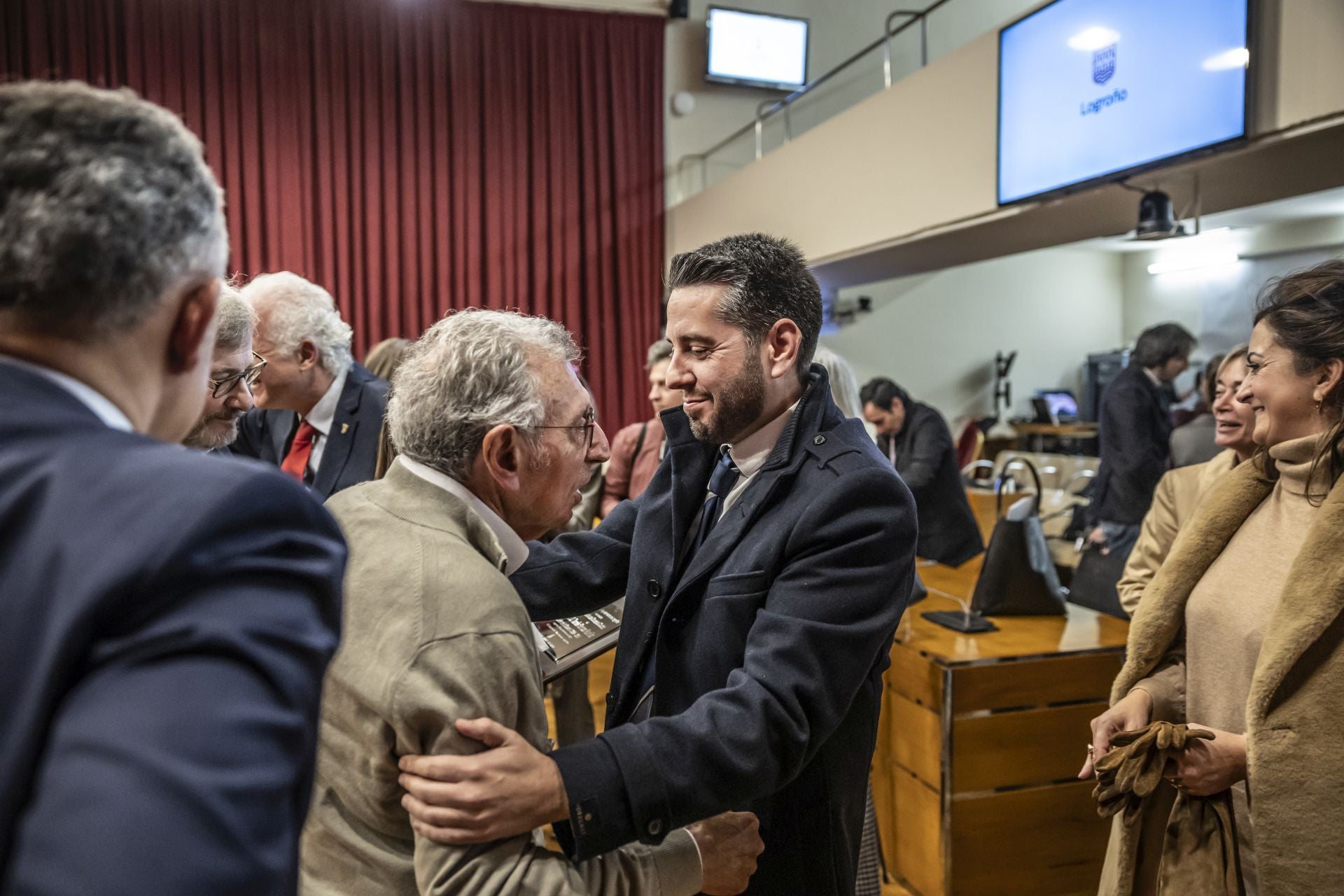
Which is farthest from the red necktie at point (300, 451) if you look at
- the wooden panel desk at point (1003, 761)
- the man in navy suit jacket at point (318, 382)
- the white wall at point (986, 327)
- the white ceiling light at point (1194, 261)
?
the white ceiling light at point (1194, 261)

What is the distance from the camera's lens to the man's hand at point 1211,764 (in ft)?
5.09

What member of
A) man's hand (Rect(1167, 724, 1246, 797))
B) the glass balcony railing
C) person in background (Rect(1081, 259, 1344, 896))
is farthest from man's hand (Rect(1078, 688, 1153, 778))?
the glass balcony railing

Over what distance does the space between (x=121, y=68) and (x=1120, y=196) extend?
6.71m

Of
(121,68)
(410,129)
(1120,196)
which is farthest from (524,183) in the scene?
(1120,196)

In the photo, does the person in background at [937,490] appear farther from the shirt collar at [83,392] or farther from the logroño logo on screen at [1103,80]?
the shirt collar at [83,392]

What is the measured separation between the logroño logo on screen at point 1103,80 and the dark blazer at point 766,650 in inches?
118

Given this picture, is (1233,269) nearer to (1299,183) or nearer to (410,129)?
(1299,183)

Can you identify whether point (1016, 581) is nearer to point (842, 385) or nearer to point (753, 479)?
point (842, 385)

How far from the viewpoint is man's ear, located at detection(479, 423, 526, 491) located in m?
1.21

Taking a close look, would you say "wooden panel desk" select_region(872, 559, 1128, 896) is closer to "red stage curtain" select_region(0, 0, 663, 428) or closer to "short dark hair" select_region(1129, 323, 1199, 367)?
"short dark hair" select_region(1129, 323, 1199, 367)

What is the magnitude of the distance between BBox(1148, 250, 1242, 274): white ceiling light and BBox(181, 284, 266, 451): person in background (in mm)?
10244

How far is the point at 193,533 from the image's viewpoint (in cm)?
53

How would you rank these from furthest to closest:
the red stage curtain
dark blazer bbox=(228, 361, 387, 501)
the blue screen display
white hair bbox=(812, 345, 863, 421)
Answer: the red stage curtain
the blue screen display
white hair bbox=(812, 345, 863, 421)
dark blazer bbox=(228, 361, 387, 501)

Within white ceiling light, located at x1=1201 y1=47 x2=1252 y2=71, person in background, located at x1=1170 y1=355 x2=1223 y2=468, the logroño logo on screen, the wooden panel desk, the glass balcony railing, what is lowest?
the wooden panel desk
